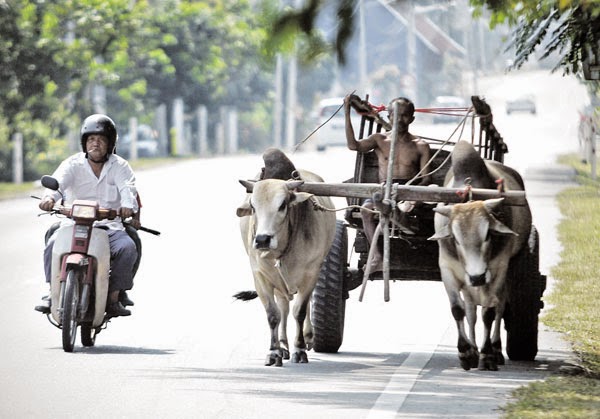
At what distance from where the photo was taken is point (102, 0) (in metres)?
43.0

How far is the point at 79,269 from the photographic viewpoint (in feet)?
39.9

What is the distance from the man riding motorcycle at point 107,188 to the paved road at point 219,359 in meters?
0.56

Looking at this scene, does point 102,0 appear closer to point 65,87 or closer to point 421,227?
point 65,87

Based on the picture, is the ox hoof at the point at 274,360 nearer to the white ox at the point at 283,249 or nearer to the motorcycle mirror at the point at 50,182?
the white ox at the point at 283,249

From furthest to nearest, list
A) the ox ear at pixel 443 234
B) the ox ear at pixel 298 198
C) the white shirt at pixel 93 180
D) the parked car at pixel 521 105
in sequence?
the parked car at pixel 521 105 → the white shirt at pixel 93 180 → the ox ear at pixel 298 198 → the ox ear at pixel 443 234

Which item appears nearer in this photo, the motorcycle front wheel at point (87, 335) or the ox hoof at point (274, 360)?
the ox hoof at point (274, 360)

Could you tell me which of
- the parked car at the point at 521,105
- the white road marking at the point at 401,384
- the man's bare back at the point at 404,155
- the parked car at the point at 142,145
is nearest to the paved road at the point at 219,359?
the white road marking at the point at 401,384

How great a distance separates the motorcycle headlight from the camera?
12.1m

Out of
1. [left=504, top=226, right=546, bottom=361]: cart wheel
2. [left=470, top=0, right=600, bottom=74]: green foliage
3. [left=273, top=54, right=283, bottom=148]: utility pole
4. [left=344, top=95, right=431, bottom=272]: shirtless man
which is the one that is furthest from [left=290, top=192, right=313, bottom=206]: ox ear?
[left=273, top=54, right=283, bottom=148]: utility pole

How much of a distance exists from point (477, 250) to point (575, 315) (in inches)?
174

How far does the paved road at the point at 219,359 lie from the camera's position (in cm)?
976

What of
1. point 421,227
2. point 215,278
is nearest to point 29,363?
point 421,227

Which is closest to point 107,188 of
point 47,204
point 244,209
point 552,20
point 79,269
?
point 47,204

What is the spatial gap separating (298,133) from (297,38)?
63371 millimetres
